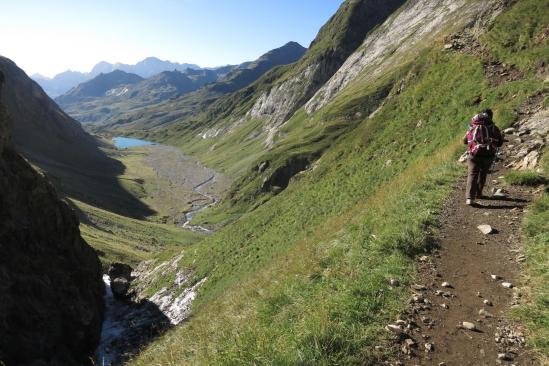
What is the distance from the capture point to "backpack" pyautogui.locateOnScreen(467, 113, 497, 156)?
15.6 meters

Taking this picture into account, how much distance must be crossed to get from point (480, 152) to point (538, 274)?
7286mm

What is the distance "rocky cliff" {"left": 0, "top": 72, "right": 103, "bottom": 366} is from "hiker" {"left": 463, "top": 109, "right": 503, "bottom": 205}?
30.1 metres

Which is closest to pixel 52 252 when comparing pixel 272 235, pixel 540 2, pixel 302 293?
pixel 272 235

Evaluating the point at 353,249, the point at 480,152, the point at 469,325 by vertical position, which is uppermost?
the point at 480,152

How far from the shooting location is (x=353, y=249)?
42.9 feet

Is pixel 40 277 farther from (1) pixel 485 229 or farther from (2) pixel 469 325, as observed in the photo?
(2) pixel 469 325

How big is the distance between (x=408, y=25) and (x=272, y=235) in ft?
468

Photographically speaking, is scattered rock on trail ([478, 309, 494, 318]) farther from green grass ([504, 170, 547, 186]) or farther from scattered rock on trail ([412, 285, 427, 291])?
green grass ([504, 170, 547, 186])

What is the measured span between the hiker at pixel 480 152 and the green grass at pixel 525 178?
0.99 m

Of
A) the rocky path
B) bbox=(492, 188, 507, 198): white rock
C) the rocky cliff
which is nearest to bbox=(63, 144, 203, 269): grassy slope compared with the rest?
the rocky path

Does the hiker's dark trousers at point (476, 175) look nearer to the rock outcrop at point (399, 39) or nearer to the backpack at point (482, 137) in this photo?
the backpack at point (482, 137)

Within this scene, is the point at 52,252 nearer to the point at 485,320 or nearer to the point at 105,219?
the point at 485,320

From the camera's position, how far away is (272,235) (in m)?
38.4

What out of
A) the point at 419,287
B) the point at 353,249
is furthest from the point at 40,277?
the point at 419,287
